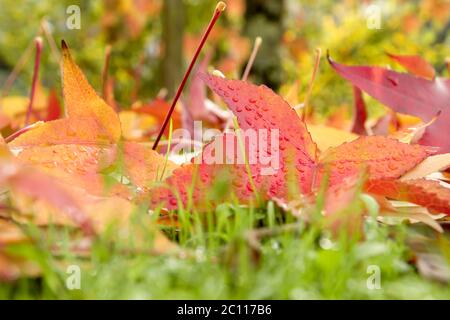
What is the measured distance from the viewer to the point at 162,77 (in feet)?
11.9

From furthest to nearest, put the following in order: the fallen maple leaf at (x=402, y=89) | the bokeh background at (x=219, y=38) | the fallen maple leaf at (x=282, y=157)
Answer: the bokeh background at (x=219, y=38) < the fallen maple leaf at (x=402, y=89) < the fallen maple leaf at (x=282, y=157)

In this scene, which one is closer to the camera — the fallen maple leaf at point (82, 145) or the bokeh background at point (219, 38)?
the fallen maple leaf at point (82, 145)

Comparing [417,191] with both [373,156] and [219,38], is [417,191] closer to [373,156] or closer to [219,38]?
[373,156]

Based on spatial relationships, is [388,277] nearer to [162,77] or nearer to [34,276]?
[34,276]

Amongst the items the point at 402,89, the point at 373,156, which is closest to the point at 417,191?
the point at 373,156

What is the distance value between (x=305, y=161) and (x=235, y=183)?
7 cm

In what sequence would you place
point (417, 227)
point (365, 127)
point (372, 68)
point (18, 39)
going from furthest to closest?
point (18, 39) → point (365, 127) → point (372, 68) → point (417, 227)

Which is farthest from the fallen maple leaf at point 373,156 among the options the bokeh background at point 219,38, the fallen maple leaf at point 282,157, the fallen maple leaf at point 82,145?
the bokeh background at point 219,38

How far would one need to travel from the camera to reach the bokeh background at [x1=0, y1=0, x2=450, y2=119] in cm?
308

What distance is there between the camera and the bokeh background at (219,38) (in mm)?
3078

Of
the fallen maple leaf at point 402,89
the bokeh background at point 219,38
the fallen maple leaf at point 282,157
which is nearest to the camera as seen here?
the fallen maple leaf at point 282,157

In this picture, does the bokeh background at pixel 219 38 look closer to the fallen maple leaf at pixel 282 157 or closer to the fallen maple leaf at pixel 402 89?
the fallen maple leaf at pixel 402 89
